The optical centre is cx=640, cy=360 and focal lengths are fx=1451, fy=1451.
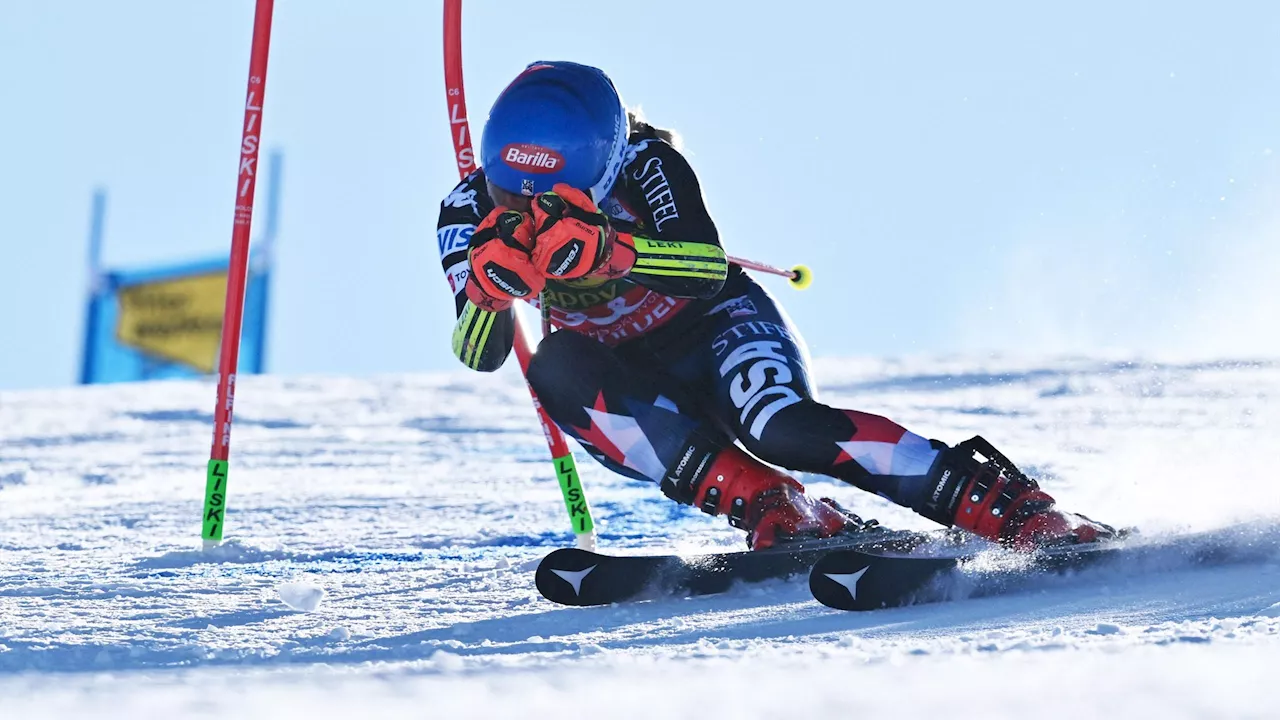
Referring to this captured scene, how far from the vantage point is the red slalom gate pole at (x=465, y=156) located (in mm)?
3896

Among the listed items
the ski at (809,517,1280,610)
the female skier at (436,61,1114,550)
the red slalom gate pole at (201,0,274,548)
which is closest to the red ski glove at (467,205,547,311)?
the female skier at (436,61,1114,550)

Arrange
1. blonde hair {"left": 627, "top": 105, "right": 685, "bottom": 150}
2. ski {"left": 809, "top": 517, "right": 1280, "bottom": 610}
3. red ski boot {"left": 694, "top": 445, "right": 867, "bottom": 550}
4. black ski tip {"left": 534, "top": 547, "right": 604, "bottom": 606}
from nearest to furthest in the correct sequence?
ski {"left": 809, "top": 517, "right": 1280, "bottom": 610} < black ski tip {"left": 534, "top": 547, "right": 604, "bottom": 606} < red ski boot {"left": 694, "top": 445, "right": 867, "bottom": 550} < blonde hair {"left": 627, "top": 105, "right": 685, "bottom": 150}

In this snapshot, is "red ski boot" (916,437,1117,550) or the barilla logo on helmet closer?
"red ski boot" (916,437,1117,550)

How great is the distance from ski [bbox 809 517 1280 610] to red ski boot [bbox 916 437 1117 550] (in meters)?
0.05

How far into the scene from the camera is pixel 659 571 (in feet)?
9.13

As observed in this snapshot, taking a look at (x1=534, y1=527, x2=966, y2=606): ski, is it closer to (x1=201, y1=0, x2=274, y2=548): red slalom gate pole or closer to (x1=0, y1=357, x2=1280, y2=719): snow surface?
(x1=0, y1=357, x2=1280, y2=719): snow surface

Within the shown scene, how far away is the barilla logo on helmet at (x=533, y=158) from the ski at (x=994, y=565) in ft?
3.25

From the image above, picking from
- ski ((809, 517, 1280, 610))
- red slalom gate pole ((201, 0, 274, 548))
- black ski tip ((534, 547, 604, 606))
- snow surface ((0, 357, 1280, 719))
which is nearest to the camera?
snow surface ((0, 357, 1280, 719))

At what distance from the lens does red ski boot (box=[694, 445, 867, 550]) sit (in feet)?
9.66

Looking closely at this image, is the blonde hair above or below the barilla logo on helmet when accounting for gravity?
above

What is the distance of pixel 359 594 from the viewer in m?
3.06

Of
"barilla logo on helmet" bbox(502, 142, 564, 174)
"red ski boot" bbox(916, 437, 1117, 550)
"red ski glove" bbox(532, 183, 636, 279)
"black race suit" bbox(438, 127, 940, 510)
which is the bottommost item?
"red ski boot" bbox(916, 437, 1117, 550)

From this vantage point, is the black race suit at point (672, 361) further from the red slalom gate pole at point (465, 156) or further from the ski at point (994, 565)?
the red slalom gate pole at point (465, 156)

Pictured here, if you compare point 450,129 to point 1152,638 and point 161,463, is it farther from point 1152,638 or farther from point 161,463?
point 161,463
